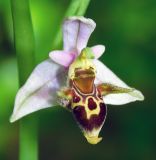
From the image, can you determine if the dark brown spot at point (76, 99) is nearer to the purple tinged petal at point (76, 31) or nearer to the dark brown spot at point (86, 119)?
the dark brown spot at point (86, 119)

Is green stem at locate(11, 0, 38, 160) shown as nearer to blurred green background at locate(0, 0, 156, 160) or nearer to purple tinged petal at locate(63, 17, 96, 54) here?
purple tinged petal at locate(63, 17, 96, 54)

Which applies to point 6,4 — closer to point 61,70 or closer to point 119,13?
point 119,13

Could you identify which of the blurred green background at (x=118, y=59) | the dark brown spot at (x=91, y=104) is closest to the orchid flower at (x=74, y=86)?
the dark brown spot at (x=91, y=104)

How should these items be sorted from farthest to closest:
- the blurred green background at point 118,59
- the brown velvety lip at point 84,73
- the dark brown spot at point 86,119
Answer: the blurred green background at point 118,59
the brown velvety lip at point 84,73
the dark brown spot at point 86,119

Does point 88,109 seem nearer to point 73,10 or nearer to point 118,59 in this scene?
point 73,10

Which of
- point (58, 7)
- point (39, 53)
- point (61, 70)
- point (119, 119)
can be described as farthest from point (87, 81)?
point (119, 119)

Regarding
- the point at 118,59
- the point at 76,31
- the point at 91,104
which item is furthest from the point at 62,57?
the point at 118,59
